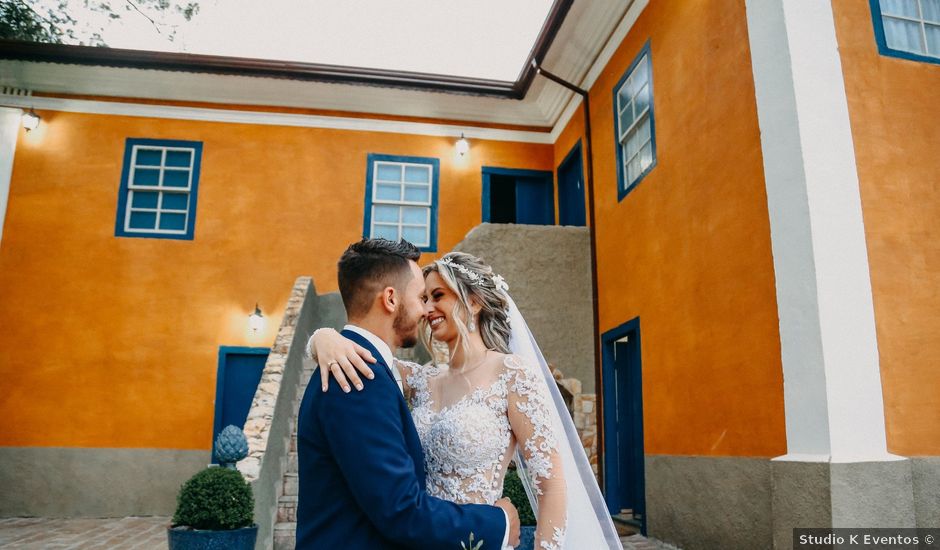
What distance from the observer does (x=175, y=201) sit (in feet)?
35.6

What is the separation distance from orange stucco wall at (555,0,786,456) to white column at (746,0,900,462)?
0.26 meters

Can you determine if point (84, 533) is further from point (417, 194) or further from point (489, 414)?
point (489, 414)

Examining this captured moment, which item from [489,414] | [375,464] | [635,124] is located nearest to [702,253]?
[635,124]

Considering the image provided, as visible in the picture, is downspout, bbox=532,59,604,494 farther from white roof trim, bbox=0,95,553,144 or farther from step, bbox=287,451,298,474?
step, bbox=287,451,298,474

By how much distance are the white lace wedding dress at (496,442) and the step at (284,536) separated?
4.43m

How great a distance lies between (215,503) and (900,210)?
5.69 meters

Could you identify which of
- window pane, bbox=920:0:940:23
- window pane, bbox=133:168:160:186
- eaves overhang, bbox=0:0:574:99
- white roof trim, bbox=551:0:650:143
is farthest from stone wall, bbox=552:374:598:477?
window pane, bbox=133:168:160:186

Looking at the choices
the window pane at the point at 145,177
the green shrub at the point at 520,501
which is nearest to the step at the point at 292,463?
the green shrub at the point at 520,501

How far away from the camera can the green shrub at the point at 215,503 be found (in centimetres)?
508

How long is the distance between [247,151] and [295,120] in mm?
947

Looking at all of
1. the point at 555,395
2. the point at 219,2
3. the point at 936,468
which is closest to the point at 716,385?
the point at 936,468

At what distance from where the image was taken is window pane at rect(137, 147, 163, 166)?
428 inches

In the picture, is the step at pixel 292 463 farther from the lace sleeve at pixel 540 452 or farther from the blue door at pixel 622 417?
the lace sleeve at pixel 540 452

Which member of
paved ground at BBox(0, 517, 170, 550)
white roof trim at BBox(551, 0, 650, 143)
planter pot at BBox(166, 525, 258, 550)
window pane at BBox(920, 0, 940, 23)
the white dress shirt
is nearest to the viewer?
the white dress shirt
